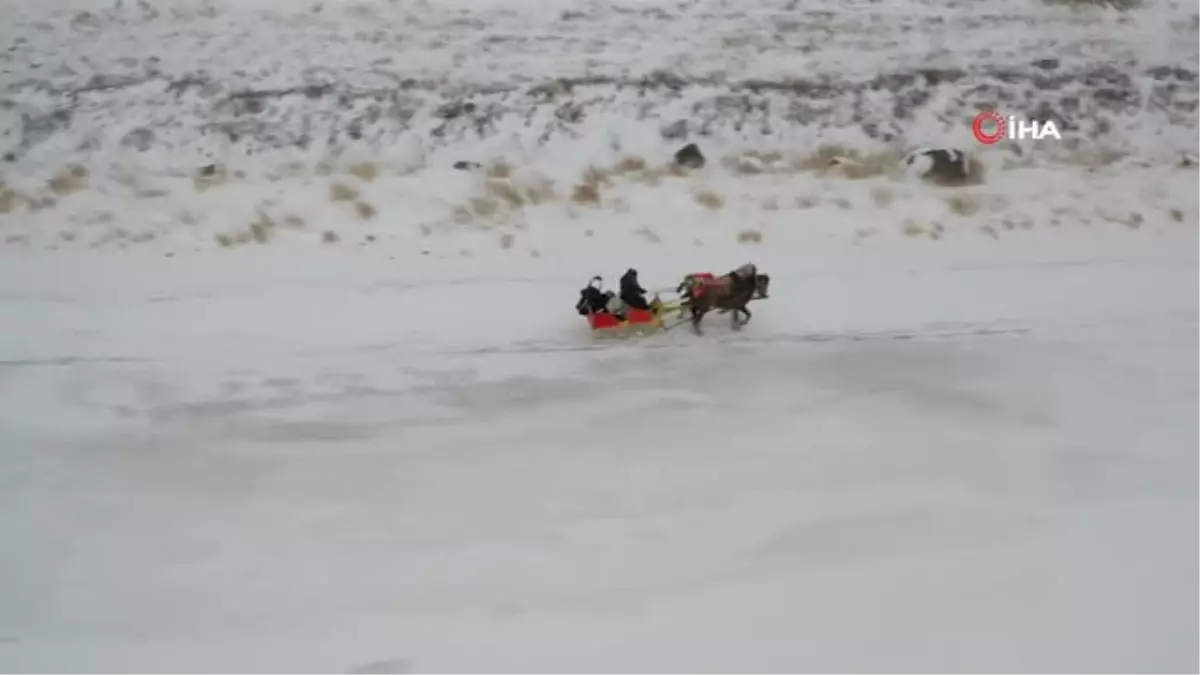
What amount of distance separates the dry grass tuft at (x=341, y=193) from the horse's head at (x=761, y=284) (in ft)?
1.50

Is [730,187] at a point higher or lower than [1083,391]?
higher

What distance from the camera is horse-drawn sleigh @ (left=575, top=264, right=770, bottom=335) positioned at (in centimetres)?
108

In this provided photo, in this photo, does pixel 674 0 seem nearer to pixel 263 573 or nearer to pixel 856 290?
pixel 856 290

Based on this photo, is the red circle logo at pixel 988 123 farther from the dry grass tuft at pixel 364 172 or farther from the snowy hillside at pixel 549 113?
the dry grass tuft at pixel 364 172

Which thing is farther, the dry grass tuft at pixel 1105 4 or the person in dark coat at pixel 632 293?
the dry grass tuft at pixel 1105 4

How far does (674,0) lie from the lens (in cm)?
119

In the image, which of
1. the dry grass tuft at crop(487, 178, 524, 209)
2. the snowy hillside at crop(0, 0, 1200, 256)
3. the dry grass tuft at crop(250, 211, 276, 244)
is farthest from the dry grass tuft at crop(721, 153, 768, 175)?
the dry grass tuft at crop(250, 211, 276, 244)

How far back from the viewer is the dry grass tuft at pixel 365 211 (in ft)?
3.68

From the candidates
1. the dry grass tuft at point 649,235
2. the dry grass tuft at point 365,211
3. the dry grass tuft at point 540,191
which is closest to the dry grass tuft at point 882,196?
the dry grass tuft at point 649,235

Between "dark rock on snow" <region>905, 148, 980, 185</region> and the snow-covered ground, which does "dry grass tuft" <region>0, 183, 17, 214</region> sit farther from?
"dark rock on snow" <region>905, 148, 980, 185</region>

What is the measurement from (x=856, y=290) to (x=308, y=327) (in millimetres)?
608

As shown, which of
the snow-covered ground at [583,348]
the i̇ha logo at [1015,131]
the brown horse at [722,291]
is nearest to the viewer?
the snow-covered ground at [583,348]

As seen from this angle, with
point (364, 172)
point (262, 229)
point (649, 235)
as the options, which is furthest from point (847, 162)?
point (262, 229)

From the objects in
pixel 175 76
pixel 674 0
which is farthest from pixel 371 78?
pixel 674 0
